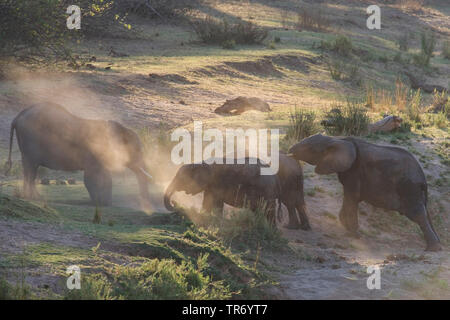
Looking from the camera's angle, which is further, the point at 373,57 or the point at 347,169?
the point at 373,57

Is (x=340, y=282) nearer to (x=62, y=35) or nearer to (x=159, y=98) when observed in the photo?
(x=159, y=98)

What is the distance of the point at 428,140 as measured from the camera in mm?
12711

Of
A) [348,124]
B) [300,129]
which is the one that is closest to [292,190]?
[300,129]

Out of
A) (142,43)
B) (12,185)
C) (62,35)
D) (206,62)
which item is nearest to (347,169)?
(12,185)

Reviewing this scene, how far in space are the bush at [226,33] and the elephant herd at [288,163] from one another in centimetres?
1383

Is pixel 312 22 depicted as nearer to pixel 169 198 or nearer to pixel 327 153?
pixel 327 153

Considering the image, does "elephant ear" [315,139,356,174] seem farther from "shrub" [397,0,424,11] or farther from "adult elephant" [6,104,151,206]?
"shrub" [397,0,424,11]

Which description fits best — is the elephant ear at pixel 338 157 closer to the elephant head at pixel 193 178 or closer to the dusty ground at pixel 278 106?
the dusty ground at pixel 278 106

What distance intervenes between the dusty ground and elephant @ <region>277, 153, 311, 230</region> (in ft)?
0.78

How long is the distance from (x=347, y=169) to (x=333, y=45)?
15196 mm

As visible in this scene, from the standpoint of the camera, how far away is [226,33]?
75.0ft

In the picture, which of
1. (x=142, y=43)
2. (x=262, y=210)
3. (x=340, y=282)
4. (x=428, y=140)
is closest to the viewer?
(x=340, y=282)

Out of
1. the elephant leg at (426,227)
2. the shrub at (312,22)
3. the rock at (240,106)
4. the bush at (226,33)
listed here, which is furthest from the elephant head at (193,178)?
the shrub at (312,22)

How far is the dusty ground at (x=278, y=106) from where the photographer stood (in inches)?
247
